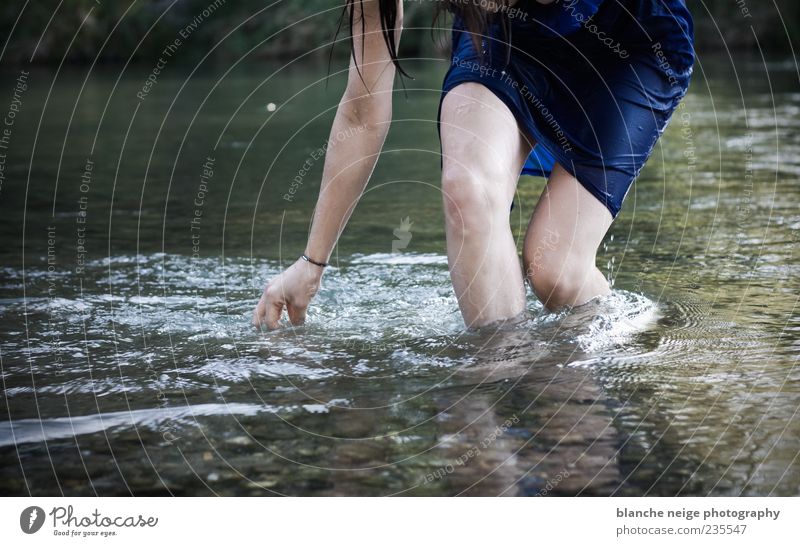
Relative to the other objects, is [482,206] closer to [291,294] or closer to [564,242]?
[564,242]

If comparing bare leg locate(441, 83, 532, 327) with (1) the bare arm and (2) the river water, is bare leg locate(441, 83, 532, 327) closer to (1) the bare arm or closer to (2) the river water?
(2) the river water

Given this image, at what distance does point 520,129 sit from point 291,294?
883 mm

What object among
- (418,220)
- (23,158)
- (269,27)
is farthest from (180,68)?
(418,220)

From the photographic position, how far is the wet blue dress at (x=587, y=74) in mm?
3061

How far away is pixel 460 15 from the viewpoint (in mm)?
2840

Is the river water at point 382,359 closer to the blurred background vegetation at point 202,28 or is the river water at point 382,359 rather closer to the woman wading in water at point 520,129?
the woman wading in water at point 520,129

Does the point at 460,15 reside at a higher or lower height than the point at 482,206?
higher

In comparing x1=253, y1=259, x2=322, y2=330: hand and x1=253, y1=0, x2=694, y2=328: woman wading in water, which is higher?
x1=253, y1=0, x2=694, y2=328: woman wading in water

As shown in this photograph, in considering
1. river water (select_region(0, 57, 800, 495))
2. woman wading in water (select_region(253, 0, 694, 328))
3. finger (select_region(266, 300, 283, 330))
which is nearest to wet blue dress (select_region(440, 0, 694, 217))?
woman wading in water (select_region(253, 0, 694, 328))

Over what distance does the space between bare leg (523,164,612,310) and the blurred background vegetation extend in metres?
21.2

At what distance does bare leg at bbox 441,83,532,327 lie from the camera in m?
2.76

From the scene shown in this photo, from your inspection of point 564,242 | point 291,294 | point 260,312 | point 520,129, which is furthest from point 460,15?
point 260,312

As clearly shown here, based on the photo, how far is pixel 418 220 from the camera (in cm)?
511

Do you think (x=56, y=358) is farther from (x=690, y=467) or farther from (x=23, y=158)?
(x=23, y=158)
